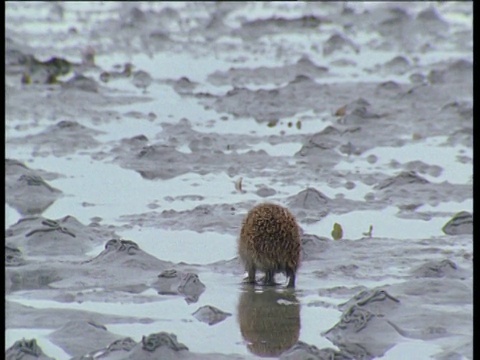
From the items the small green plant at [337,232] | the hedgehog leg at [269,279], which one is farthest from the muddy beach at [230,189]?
the hedgehog leg at [269,279]

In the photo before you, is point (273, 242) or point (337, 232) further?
point (337, 232)

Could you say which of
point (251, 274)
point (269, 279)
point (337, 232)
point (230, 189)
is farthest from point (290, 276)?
point (230, 189)

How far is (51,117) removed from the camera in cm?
1305

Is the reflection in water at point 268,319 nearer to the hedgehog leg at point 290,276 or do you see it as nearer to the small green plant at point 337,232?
the hedgehog leg at point 290,276

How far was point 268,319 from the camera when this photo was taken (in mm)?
6648

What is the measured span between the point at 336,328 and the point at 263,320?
491mm

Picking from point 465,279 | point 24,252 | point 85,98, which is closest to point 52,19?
point 85,98

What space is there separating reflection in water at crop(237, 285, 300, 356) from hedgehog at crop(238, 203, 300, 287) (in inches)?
5.8

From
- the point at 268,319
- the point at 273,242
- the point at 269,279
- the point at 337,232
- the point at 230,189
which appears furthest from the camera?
the point at 230,189

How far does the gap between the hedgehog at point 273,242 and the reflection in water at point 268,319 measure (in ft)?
0.49

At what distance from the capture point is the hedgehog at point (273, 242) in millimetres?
7180

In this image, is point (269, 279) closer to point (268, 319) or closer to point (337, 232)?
point (268, 319)

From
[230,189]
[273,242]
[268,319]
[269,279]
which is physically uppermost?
[230,189]

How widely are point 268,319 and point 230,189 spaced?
3.33m
